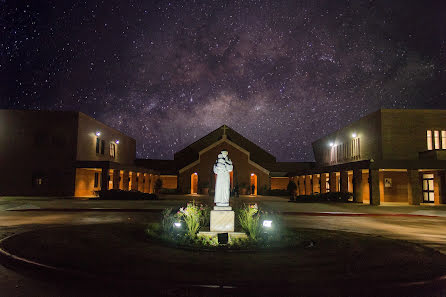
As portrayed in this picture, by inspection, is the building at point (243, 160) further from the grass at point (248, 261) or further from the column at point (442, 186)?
the grass at point (248, 261)

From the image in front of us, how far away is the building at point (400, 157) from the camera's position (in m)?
30.2

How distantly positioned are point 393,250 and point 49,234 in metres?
9.48

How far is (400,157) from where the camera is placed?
1268 inches

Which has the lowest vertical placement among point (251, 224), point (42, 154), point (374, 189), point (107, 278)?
point (107, 278)

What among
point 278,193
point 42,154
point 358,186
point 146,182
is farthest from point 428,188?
point 42,154

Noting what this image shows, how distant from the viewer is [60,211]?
21.3 m

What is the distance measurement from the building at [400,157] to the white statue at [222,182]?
72.4ft

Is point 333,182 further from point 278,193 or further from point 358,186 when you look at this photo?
point 278,193

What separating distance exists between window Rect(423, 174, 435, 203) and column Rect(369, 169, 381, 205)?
24.1ft

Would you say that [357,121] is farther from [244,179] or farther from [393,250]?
[393,250]

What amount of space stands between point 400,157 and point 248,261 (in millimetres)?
29325

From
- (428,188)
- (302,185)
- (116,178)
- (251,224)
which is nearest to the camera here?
(251,224)

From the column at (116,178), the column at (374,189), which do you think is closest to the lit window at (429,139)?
the column at (374,189)

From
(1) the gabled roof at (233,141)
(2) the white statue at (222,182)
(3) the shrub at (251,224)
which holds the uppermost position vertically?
(1) the gabled roof at (233,141)
